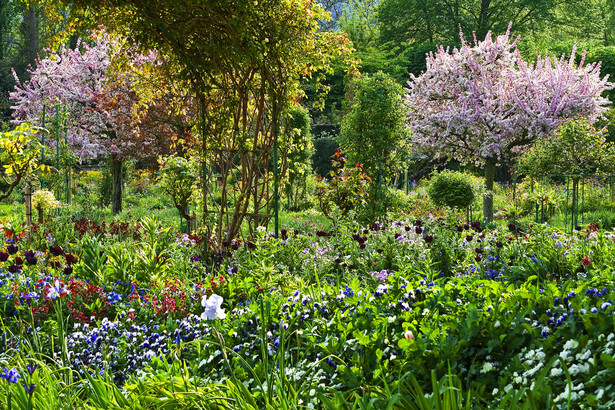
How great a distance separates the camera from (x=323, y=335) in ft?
8.31

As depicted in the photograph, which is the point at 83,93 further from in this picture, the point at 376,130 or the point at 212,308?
the point at 212,308

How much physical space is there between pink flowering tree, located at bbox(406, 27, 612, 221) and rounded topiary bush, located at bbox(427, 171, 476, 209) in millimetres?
1489

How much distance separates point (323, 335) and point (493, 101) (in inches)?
347

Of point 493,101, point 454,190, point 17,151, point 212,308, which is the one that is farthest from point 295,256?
point 493,101

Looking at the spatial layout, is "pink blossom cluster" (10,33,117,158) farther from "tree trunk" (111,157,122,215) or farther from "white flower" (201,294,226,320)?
"white flower" (201,294,226,320)

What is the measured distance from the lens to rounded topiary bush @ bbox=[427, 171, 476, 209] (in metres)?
8.18

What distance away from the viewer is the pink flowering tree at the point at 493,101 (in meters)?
9.62

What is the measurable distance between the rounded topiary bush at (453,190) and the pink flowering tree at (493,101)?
4.88ft

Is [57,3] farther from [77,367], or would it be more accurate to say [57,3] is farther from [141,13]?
[77,367]

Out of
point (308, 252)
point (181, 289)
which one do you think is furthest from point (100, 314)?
point (308, 252)

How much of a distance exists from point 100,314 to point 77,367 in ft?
1.98

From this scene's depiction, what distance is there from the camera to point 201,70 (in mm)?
5219

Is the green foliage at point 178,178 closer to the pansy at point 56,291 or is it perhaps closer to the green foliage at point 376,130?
the green foliage at point 376,130

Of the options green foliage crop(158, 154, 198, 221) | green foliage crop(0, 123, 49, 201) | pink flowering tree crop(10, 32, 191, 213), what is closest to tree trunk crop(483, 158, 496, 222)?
green foliage crop(158, 154, 198, 221)
